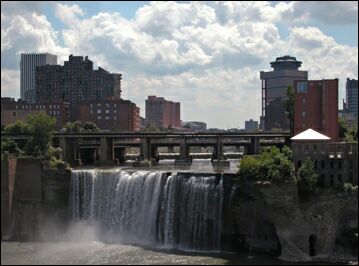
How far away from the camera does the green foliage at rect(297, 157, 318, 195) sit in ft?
182

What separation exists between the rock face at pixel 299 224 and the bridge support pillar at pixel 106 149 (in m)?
40.5

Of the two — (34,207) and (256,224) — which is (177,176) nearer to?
(256,224)

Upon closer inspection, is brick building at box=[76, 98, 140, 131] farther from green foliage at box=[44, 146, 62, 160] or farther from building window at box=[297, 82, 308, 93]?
building window at box=[297, 82, 308, 93]

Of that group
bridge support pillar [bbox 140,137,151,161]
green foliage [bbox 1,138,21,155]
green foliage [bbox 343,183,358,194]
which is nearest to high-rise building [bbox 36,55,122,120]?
bridge support pillar [bbox 140,137,151,161]

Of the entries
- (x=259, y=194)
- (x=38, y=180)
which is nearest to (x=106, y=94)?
(x=38, y=180)

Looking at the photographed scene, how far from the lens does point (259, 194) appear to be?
185 ft

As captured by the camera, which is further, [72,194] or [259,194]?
[72,194]

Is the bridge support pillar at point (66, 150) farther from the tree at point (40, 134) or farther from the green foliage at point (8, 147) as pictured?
the green foliage at point (8, 147)

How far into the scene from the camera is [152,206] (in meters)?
61.4

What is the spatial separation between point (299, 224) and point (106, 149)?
45.8 metres

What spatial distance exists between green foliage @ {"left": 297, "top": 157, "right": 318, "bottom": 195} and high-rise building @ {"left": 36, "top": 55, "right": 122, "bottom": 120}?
13688 cm

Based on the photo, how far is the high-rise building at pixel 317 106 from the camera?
2891 inches

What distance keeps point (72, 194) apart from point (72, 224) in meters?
3.43

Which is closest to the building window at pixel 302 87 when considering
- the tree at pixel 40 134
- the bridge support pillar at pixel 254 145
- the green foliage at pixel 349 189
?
the green foliage at pixel 349 189
